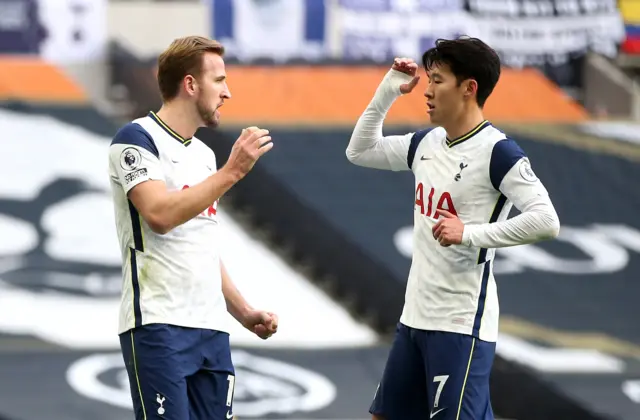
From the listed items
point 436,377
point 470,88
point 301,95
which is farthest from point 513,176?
point 301,95

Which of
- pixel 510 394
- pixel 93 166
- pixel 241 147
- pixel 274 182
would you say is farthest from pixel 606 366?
pixel 241 147

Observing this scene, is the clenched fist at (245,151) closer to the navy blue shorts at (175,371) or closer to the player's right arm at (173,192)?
the player's right arm at (173,192)

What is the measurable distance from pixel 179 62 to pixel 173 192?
19.8 inches

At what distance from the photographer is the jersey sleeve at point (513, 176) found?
16.4 feet

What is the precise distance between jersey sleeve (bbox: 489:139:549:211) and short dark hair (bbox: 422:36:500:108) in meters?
0.23

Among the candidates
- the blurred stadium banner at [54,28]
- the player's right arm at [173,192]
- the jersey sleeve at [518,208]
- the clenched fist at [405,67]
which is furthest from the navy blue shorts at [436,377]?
the blurred stadium banner at [54,28]

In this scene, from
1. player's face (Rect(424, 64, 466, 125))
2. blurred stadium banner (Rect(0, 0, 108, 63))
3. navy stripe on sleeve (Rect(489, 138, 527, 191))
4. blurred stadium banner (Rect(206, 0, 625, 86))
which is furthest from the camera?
blurred stadium banner (Rect(206, 0, 625, 86))

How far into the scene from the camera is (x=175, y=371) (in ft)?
15.4

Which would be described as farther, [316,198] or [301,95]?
[301,95]

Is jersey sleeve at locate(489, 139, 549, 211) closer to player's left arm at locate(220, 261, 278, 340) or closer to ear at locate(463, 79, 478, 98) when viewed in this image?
ear at locate(463, 79, 478, 98)

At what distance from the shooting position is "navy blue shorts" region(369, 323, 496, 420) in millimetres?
5176

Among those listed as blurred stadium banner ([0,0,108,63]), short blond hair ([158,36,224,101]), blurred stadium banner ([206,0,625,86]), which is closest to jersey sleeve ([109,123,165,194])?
short blond hair ([158,36,224,101])

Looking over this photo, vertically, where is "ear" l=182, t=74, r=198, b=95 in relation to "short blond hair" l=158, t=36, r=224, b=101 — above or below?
below

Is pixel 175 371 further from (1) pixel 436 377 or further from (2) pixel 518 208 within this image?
(2) pixel 518 208
